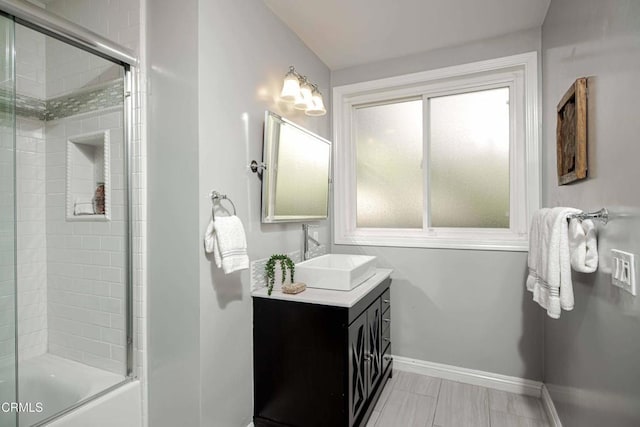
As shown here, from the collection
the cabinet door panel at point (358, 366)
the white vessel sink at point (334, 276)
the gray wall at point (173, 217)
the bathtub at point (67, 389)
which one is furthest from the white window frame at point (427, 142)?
the bathtub at point (67, 389)

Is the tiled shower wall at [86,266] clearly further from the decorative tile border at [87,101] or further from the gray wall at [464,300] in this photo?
the gray wall at [464,300]

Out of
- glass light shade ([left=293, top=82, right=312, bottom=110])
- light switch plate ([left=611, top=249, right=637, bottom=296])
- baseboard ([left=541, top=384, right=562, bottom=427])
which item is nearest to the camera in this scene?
light switch plate ([left=611, top=249, right=637, bottom=296])

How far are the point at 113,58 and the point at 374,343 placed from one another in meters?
2.16

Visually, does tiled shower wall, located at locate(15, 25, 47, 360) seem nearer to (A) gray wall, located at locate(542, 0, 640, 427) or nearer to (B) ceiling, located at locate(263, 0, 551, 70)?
(B) ceiling, located at locate(263, 0, 551, 70)

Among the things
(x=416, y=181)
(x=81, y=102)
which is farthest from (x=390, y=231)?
(x=81, y=102)

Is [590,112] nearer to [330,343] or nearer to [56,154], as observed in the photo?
[330,343]

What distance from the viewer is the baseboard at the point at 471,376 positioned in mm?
2283

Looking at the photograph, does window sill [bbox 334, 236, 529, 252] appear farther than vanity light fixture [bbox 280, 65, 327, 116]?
Yes

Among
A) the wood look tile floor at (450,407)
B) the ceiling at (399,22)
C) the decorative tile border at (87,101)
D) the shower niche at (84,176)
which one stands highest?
the ceiling at (399,22)

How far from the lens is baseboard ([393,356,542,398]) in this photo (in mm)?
2283

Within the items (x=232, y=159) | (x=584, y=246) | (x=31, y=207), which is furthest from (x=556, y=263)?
(x=31, y=207)

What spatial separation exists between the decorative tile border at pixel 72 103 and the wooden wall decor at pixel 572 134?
7.09 ft

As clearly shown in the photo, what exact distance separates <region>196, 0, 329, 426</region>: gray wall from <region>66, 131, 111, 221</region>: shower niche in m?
0.82

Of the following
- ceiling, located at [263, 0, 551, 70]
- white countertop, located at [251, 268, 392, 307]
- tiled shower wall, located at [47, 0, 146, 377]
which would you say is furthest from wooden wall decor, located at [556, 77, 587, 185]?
tiled shower wall, located at [47, 0, 146, 377]
